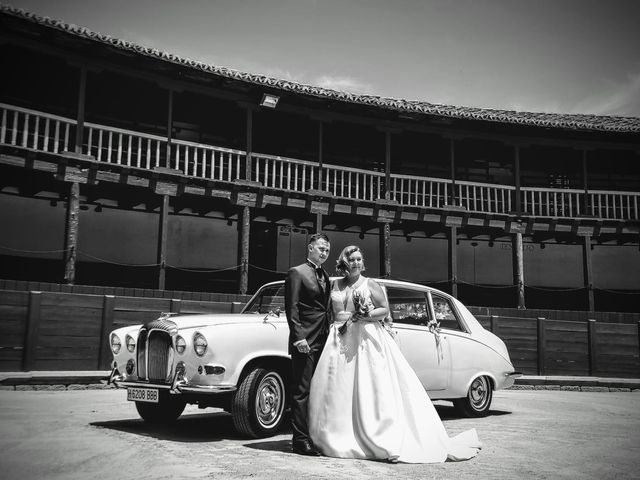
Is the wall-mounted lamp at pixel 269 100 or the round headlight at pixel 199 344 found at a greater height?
the wall-mounted lamp at pixel 269 100

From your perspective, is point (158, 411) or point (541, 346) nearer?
point (158, 411)

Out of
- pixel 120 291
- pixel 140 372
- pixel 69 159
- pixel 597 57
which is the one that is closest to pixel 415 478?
pixel 140 372

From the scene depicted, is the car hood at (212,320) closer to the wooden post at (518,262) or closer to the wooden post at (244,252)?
the wooden post at (244,252)

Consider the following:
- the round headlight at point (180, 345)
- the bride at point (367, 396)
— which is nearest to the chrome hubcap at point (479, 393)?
the bride at point (367, 396)

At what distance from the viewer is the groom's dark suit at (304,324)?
5121mm

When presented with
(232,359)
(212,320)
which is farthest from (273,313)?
(232,359)

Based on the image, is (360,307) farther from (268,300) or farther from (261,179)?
(261,179)

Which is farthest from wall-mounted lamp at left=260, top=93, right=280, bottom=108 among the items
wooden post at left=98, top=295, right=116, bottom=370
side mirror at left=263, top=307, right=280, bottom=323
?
side mirror at left=263, top=307, right=280, bottom=323

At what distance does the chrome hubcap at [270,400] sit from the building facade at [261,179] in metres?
9.70

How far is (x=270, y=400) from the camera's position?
6.05 metres

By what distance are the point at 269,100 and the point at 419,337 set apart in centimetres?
1132

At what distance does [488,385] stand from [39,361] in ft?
27.0

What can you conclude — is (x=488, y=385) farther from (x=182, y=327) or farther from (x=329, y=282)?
(x=182, y=327)

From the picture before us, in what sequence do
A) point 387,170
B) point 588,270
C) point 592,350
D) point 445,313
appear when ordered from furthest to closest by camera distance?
1. point 588,270
2. point 387,170
3. point 592,350
4. point 445,313
